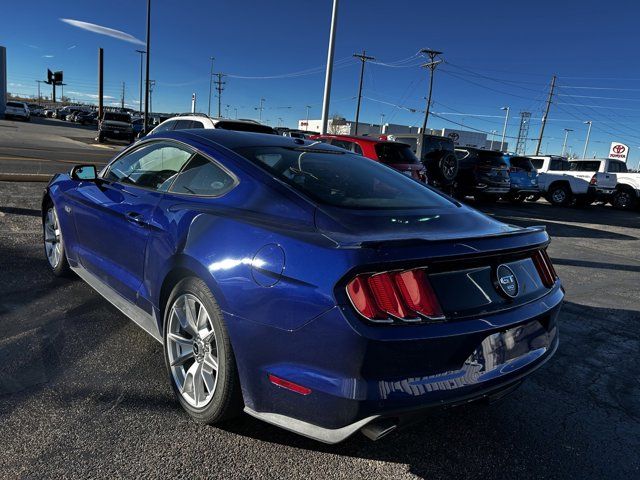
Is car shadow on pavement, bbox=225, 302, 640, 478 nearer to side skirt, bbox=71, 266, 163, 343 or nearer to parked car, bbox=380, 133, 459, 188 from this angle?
side skirt, bbox=71, 266, 163, 343

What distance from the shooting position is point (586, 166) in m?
18.5

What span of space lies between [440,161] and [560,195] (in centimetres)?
838

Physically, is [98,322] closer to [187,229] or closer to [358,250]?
[187,229]

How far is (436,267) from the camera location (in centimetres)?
196

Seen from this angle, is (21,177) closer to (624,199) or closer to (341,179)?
(341,179)

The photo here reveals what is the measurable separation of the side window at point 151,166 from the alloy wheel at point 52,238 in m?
1.05

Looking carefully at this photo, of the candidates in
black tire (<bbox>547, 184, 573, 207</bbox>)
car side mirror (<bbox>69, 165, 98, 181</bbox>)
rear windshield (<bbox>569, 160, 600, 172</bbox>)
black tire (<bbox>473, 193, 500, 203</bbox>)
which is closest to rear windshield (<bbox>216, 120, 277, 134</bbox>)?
car side mirror (<bbox>69, 165, 98, 181</bbox>)

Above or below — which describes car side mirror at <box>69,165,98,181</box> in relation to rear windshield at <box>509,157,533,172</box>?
below

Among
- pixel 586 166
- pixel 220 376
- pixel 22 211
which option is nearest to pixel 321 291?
pixel 220 376

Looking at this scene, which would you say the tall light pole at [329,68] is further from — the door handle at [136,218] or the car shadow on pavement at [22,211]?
the door handle at [136,218]

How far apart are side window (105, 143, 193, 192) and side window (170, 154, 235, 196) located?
90 mm

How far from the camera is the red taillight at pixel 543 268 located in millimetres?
2488

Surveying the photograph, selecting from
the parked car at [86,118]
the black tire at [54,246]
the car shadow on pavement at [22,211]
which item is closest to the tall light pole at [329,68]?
the car shadow on pavement at [22,211]

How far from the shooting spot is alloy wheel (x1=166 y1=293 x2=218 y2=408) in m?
2.37
